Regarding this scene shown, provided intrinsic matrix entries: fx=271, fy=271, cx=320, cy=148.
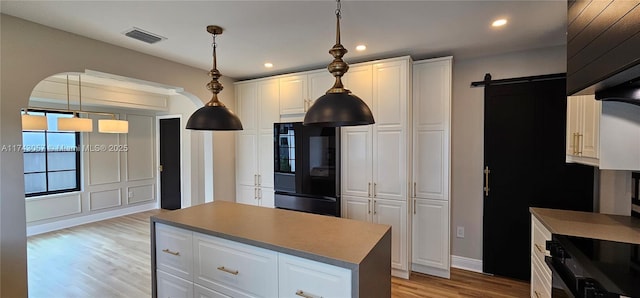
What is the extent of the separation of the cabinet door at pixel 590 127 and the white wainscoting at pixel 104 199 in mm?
7315

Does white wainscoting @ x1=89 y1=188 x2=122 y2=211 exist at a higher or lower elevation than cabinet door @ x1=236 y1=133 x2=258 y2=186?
lower

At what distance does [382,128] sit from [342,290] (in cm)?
208

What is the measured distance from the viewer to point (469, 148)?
3.20 m

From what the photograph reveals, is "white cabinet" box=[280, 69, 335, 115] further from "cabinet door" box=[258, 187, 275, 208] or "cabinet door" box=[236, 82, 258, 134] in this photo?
"cabinet door" box=[258, 187, 275, 208]

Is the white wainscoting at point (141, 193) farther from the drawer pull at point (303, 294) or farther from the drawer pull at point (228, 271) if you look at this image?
the drawer pull at point (303, 294)

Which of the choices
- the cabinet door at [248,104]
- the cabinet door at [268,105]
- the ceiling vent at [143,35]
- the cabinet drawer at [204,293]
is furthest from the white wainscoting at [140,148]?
the cabinet drawer at [204,293]

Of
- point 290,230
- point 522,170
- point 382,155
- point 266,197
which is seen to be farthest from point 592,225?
point 266,197

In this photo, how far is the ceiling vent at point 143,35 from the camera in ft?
7.79

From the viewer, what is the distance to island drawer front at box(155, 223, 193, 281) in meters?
1.86

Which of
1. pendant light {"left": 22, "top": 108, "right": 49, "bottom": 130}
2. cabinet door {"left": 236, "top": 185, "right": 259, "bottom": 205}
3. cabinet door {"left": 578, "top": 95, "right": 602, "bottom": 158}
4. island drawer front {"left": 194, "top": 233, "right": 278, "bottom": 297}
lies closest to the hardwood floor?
cabinet door {"left": 236, "top": 185, "right": 259, "bottom": 205}

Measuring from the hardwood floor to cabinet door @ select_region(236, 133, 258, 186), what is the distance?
5.18 feet

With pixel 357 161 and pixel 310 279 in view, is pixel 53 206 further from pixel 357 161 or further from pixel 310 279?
pixel 310 279

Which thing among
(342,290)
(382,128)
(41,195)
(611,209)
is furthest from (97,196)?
(611,209)

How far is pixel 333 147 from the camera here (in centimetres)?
328
